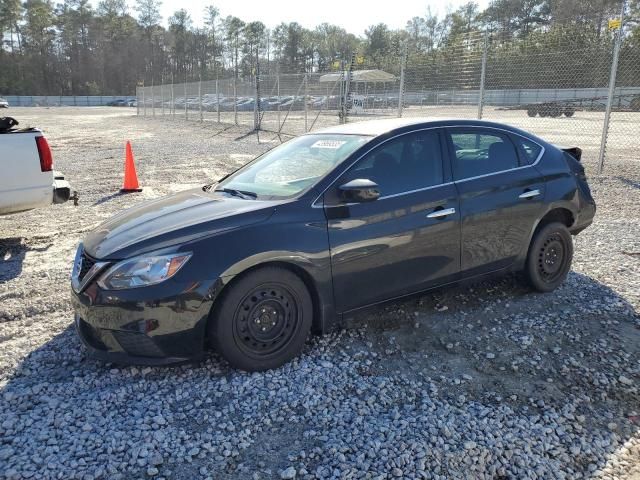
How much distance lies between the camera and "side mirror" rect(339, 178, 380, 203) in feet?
11.3

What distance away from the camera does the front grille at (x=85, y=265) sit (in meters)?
3.35

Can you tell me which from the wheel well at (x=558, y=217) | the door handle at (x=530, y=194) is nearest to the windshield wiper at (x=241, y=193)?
the door handle at (x=530, y=194)

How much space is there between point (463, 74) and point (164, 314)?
12.3m

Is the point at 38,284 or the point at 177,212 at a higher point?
the point at 177,212

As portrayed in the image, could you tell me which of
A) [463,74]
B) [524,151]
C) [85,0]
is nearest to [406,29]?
[85,0]

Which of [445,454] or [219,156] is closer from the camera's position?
[445,454]

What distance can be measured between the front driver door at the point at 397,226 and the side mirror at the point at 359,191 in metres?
0.06

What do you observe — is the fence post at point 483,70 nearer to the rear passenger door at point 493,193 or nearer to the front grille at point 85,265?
the rear passenger door at point 493,193

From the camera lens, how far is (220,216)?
3406 mm

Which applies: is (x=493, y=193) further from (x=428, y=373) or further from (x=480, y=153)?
(x=428, y=373)

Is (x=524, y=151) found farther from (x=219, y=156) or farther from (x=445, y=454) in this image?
(x=219, y=156)

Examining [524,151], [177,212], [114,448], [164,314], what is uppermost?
[524,151]

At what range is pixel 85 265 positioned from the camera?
3.42m

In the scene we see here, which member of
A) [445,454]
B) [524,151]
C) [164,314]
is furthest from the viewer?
[524,151]
